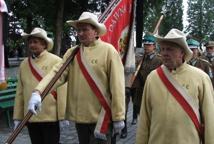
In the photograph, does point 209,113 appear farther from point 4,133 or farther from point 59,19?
point 59,19

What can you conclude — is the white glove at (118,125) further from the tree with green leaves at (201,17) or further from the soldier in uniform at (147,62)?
the tree with green leaves at (201,17)

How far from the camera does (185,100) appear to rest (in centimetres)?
482

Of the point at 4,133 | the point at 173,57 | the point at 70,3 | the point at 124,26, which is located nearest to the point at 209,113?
the point at 173,57

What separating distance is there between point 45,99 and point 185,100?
7.64 feet

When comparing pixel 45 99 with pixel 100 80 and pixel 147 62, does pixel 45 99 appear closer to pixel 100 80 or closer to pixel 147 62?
pixel 100 80

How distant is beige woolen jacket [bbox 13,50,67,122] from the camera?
6.61 metres

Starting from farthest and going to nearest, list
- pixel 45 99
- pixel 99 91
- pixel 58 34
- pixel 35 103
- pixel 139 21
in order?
Answer: 1. pixel 58 34
2. pixel 139 21
3. pixel 45 99
4. pixel 99 91
5. pixel 35 103

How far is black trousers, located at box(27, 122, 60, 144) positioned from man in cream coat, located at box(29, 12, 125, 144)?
2.45 feet

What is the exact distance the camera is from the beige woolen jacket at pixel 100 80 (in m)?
5.79

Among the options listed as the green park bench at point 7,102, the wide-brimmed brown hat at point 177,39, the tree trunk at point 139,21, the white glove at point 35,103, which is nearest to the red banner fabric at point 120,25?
the white glove at point 35,103

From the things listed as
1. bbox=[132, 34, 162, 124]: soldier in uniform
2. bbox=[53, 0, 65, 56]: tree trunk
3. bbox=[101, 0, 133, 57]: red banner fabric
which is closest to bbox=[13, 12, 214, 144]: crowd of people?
bbox=[101, 0, 133, 57]: red banner fabric

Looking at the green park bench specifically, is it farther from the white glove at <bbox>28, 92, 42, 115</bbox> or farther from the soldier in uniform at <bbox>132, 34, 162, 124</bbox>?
the white glove at <bbox>28, 92, 42, 115</bbox>

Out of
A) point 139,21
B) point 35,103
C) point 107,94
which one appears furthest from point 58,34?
point 35,103

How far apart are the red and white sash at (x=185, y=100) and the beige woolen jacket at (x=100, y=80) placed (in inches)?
39.1
